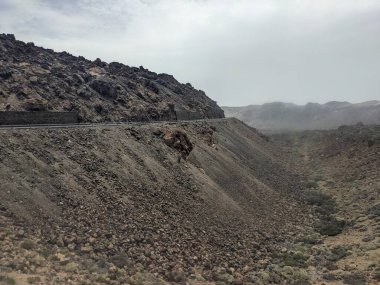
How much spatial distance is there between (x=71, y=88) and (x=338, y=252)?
107ft

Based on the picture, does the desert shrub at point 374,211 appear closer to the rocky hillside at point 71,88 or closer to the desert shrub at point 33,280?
the desert shrub at point 33,280

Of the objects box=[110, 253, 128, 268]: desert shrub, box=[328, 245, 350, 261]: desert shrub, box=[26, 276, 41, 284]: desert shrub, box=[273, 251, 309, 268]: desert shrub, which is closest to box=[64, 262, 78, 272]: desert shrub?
box=[26, 276, 41, 284]: desert shrub

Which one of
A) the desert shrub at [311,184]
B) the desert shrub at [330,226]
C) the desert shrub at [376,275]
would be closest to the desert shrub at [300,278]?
the desert shrub at [376,275]

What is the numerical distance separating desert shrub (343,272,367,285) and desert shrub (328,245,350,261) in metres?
3.20

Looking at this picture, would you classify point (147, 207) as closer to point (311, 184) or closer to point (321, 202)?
point (321, 202)

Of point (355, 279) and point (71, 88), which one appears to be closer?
point (355, 279)

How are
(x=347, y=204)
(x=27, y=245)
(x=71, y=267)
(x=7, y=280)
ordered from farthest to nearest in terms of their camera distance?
(x=347, y=204) → (x=27, y=245) → (x=71, y=267) → (x=7, y=280)

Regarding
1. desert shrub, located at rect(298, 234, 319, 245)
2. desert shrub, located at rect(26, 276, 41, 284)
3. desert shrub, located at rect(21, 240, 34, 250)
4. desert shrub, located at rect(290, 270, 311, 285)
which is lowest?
desert shrub, located at rect(290, 270, 311, 285)

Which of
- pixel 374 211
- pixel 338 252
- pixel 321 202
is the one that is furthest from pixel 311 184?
pixel 338 252

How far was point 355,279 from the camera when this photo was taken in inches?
885

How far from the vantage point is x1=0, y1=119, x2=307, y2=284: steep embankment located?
18562 mm

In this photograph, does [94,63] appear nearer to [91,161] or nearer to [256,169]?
[256,169]

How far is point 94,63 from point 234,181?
35.9 meters

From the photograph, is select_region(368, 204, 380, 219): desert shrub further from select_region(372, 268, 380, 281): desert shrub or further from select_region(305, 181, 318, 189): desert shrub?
select_region(305, 181, 318, 189): desert shrub
